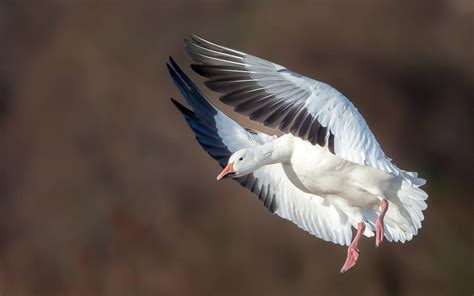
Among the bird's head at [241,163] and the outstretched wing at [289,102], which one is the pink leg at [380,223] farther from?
the bird's head at [241,163]

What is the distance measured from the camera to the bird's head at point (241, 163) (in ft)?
17.4

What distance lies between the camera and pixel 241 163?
17.4ft

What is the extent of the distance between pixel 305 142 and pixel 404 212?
0.67m

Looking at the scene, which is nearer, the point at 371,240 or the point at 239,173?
the point at 239,173

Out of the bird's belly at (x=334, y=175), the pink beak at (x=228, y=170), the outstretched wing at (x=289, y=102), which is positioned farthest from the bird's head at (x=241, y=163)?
the outstretched wing at (x=289, y=102)

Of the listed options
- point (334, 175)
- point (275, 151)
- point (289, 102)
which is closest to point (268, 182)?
point (275, 151)

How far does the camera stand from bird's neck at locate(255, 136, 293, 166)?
531cm

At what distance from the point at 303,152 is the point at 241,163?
0.32m

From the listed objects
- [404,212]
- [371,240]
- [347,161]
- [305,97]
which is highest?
[305,97]

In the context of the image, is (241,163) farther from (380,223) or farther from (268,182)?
(380,223)

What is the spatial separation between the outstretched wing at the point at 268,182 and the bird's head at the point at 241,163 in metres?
0.40

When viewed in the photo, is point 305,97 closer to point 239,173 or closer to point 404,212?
point 239,173

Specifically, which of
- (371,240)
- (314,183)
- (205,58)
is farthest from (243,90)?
(371,240)

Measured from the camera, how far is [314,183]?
17.3ft
